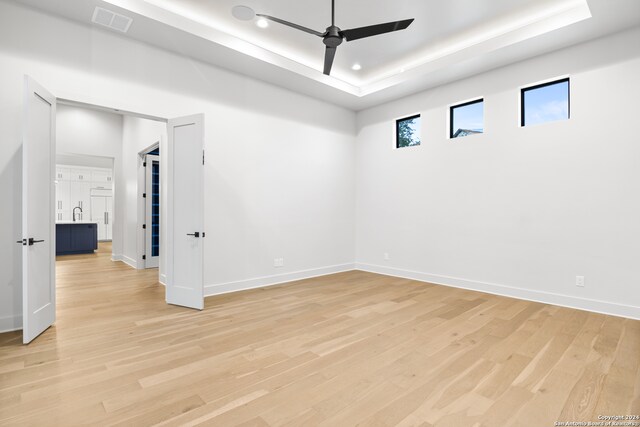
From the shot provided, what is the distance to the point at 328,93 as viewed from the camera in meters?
5.70

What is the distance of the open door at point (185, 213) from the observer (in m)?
3.88

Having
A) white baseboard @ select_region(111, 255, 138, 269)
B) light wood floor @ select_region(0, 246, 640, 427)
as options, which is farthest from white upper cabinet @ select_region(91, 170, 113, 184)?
light wood floor @ select_region(0, 246, 640, 427)

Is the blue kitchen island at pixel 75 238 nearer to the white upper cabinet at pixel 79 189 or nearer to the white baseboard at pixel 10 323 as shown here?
the white upper cabinet at pixel 79 189

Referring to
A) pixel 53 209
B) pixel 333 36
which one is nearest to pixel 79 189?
pixel 53 209

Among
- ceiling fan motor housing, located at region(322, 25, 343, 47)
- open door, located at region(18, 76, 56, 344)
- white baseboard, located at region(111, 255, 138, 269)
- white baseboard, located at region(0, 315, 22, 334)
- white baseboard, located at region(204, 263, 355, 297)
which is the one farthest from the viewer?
white baseboard, located at region(111, 255, 138, 269)

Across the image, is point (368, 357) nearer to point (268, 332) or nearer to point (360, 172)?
point (268, 332)

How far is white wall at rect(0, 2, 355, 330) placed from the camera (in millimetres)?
3178

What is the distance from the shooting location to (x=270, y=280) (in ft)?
17.0

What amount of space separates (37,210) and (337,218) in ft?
14.8

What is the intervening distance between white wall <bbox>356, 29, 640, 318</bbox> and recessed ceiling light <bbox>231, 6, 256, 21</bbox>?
3.15 meters

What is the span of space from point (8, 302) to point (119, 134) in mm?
6038

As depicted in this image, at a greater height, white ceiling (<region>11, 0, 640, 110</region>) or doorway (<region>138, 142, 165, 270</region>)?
white ceiling (<region>11, 0, 640, 110</region>)

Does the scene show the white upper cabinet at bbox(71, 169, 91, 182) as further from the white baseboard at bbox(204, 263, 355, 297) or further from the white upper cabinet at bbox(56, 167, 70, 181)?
the white baseboard at bbox(204, 263, 355, 297)

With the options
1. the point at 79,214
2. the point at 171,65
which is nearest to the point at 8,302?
the point at 171,65
